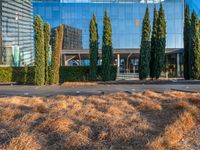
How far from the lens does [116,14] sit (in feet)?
202

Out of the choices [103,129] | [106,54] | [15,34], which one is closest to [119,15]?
[15,34]

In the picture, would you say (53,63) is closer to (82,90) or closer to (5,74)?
(5,74)

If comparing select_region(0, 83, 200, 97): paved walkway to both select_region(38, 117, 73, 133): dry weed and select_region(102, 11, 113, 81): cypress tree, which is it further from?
select_region(102, 11, 113, 81): cypress tree

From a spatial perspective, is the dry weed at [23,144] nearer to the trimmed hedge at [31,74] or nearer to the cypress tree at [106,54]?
the trimmed hedge at [31,74]

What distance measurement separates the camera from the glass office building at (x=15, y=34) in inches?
1613

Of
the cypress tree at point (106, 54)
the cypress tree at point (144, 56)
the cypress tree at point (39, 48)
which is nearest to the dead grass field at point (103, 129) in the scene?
the cypress tree at point (39, 48)

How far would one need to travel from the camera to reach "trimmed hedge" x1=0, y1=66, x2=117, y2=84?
3169 cm

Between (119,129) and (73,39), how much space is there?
53.6m

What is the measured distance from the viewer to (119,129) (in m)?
7.29

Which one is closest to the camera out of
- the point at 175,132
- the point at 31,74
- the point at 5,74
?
the point at 175,132

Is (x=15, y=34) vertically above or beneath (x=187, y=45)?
above

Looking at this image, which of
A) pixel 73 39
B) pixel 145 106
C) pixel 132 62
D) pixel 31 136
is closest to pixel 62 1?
pixel 73 39

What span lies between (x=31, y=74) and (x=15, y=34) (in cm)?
1663

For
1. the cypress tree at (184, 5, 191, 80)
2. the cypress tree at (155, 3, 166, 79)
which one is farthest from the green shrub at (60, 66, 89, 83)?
the cypress tree at (184, 5, 191, 80)
